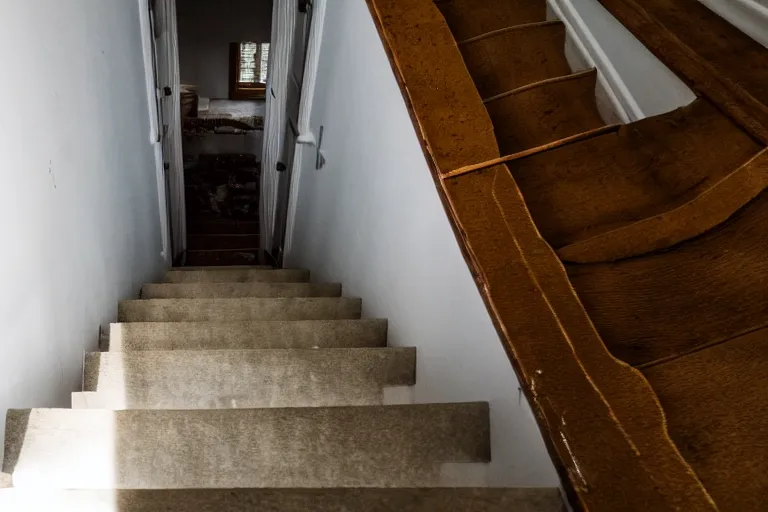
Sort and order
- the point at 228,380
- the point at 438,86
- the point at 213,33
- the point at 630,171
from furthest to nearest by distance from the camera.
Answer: the point at 213,33 → the point at 228,380 → the point at 438,86 → the point at 630,171

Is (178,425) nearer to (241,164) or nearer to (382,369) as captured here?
(382,369)

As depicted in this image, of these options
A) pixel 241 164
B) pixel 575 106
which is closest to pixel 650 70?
pixel 575 106

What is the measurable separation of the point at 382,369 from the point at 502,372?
23.4 inches

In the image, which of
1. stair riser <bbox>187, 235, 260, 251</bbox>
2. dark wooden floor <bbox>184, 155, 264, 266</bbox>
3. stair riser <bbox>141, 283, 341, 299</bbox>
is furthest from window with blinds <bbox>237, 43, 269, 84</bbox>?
stair riser <bbox>141, 283, 341, 299</bbox>

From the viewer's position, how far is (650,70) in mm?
1763

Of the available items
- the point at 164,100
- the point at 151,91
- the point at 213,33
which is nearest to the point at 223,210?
the point at 213,33

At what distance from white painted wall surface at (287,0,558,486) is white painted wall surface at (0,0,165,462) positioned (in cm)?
119

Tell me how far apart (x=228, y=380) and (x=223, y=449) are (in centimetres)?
48

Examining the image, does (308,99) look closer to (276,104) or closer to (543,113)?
(276,104)

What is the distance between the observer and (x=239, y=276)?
449 cm

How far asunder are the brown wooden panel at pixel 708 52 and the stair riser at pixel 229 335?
1.57 m

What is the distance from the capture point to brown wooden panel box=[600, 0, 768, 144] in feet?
4.23

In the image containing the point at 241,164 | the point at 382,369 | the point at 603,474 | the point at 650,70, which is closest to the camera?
the point at 603,474

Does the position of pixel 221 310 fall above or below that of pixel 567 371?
below
